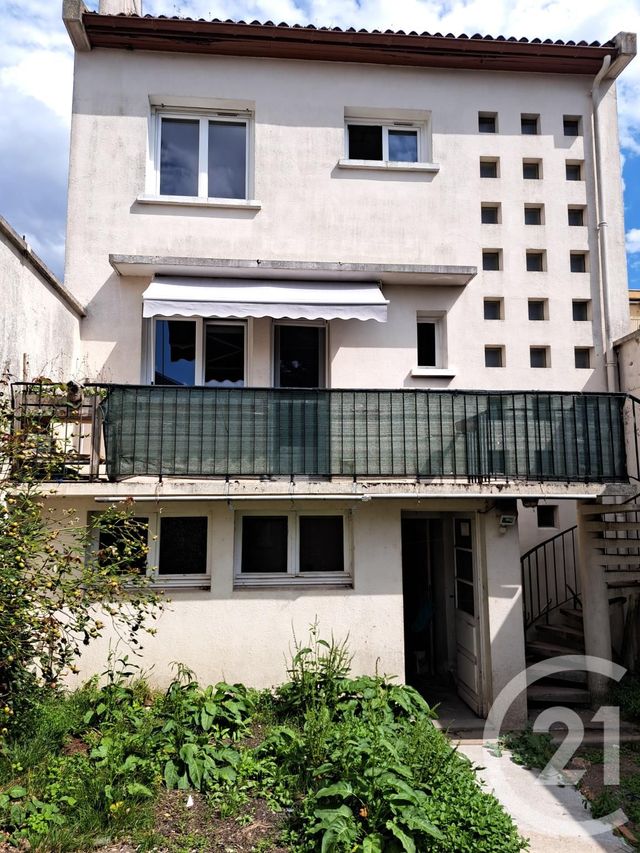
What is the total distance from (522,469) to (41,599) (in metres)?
6.55

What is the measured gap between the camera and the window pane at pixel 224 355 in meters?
10.2

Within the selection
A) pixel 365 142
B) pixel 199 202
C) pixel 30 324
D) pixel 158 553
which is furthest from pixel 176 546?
pixel 365 142

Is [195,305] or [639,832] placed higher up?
[195,305]

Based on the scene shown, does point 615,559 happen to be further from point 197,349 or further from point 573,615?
point 197,349

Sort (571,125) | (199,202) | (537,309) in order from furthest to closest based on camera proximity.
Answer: (571,125) → (537,309) → (199,202)

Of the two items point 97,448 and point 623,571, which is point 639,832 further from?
point 97,448

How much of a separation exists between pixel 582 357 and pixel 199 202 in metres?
7.21

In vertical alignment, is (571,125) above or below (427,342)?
above

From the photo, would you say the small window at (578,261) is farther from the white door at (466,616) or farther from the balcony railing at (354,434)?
the white door at (466,616)

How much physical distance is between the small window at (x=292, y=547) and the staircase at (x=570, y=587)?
3464 mm

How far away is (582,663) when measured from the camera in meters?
9.40

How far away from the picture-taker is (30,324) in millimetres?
8141

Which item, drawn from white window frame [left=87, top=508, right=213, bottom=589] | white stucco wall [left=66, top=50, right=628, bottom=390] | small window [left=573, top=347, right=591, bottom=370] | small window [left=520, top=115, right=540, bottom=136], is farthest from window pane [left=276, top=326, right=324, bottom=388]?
Answer: small window [left=520, top=115, right=540, bottom=136]

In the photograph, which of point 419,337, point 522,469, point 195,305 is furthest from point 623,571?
point 195,305
